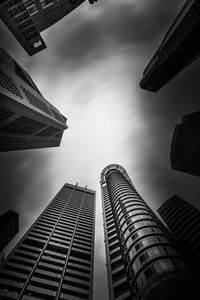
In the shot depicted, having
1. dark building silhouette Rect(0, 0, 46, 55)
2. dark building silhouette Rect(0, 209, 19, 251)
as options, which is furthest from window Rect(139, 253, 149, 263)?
dark building silhouette Rect(0, 209, 19, 251)

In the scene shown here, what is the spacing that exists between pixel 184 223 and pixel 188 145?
153 ft

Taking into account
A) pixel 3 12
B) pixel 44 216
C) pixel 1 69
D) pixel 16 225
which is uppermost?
pixel 3 12

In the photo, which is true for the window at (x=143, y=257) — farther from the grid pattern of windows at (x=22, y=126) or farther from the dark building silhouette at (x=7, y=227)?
the dark building silhouette at (x=7, y=227)

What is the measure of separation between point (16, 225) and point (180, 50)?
513 feet

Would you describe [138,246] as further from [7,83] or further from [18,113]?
[7,83]

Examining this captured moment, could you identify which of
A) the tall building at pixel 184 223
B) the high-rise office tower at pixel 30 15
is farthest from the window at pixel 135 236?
the high-rise office tower at pixel 30 15

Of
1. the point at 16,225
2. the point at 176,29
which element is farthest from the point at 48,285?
the point at 16,225

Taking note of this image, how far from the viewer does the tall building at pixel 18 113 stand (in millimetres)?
53781

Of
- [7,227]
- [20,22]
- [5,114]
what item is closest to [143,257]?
[5,114]

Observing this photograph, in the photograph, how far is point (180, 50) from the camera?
278 feet

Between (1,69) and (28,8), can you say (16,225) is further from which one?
(28,8)

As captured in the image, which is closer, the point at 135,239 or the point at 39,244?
the point at 135,239

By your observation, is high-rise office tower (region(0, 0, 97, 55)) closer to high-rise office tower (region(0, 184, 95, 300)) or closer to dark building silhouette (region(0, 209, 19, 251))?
high-rise office tower (region(0, 184, 95, 300))

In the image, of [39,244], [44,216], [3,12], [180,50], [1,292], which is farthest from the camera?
[44,216]
